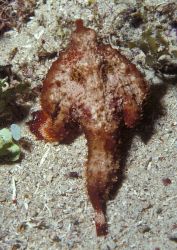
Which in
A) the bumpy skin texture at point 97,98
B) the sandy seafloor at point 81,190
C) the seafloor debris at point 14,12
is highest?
the seafloor debris at point 14,12

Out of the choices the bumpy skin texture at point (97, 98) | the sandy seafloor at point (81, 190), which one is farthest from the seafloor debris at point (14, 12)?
the bumpy skin texture at point (97, 98)

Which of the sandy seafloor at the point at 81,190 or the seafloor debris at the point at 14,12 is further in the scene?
the seafloor debris at the point at 14,12

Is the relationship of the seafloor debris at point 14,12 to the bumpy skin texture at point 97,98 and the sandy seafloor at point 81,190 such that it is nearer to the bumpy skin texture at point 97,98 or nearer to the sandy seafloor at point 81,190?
the sandy seafloor at point 81,190

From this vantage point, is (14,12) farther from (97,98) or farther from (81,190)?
(81,190)

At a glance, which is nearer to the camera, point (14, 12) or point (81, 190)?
point (81, 190)

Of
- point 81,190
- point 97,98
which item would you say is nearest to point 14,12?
point 97,98

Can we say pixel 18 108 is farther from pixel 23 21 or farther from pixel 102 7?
pixel 102 7

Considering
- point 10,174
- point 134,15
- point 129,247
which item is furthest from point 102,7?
point 129,247

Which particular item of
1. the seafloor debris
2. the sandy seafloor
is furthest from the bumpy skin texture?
the seafloor debris
